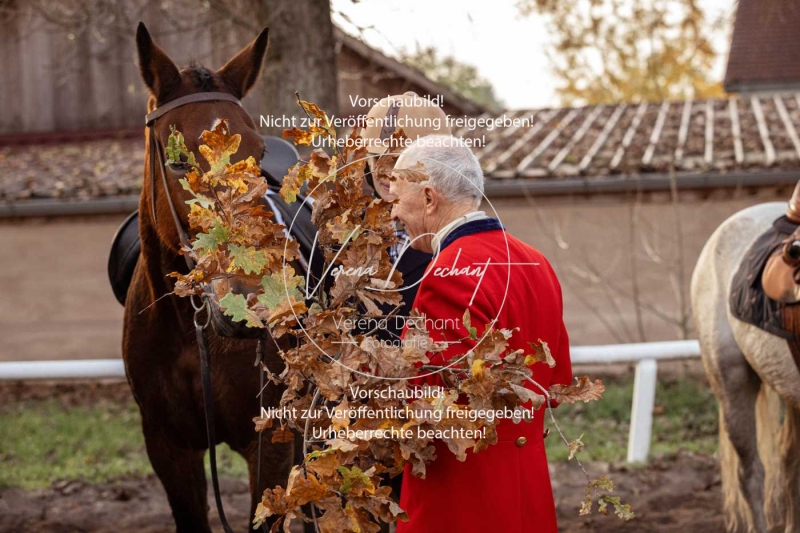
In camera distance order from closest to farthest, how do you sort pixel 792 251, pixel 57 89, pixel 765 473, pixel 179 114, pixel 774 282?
pixel 179 114
pixel 792 251
pixel 774 282
pixel 765 473
pixel 57 89

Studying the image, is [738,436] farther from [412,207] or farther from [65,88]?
[65,88]

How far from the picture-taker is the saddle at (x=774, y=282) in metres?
3.72

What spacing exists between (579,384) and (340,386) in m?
0.59

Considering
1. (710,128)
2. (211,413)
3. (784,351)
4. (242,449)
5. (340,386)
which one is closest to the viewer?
(340,386)

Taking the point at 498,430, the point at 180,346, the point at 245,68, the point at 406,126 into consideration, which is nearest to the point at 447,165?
the point at 498,430

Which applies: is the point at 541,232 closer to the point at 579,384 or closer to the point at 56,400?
the point at 56,400

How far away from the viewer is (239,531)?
14.7ft

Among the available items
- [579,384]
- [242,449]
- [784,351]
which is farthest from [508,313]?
[784,351]

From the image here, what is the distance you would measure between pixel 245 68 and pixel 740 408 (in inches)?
124

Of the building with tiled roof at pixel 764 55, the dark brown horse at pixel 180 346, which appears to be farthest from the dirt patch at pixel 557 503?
the building with tiled roof at pixel 764 55

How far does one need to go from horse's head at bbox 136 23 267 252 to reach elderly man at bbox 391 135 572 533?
74 cm

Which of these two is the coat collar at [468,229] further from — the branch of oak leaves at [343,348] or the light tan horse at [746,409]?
the light tan horse at [746,409]

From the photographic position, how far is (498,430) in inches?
80.6

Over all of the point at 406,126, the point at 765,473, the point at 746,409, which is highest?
the point at 406,126
